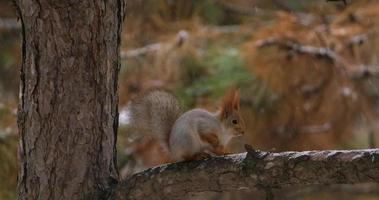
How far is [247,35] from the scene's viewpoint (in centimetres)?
312

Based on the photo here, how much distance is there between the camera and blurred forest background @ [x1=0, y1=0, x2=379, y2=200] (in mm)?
2799

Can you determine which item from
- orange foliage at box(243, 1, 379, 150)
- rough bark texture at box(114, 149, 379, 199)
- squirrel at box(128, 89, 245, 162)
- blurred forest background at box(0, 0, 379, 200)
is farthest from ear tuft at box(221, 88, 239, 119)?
orange foliage at box(243, 1, 379, 150)

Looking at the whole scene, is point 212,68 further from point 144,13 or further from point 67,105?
point 67,105

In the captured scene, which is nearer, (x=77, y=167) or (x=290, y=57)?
(x=77, y=167)

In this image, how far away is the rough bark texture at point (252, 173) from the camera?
4.57 feet

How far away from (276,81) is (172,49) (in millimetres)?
370

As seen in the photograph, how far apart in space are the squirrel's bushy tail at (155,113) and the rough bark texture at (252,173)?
0.36 ft

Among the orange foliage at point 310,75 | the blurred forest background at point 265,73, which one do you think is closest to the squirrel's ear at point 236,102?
the blurred forest background at point 265,73

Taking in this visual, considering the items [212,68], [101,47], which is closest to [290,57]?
[212,68]

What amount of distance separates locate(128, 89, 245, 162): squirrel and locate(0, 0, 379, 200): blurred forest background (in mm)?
893

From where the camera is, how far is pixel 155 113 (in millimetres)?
1709

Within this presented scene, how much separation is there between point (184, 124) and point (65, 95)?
0.22 metres

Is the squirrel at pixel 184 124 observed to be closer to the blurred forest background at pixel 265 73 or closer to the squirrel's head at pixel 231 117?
the squirrel's head at pixel 231 117

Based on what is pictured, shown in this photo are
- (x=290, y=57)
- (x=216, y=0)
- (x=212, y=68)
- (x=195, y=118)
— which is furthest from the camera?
(x=216, y=0)
